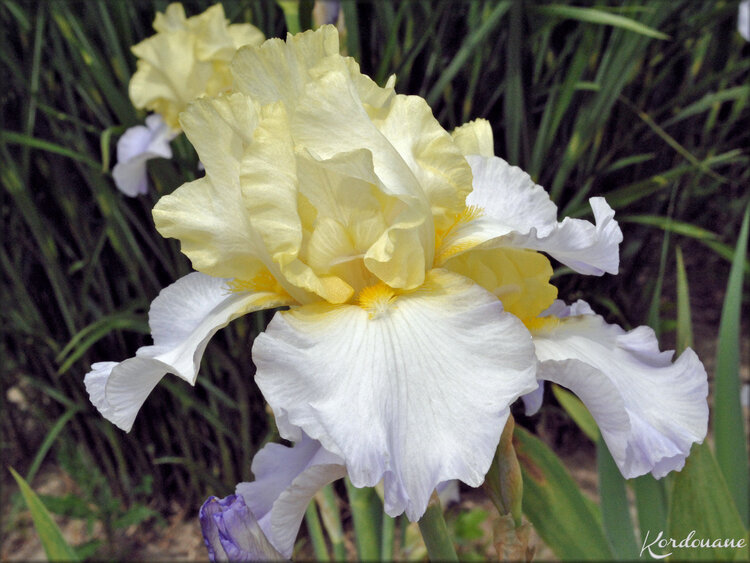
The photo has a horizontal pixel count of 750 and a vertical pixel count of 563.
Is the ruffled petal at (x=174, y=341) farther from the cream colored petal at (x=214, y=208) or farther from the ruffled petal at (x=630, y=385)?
the ruffled petal at (x=630, y=385)

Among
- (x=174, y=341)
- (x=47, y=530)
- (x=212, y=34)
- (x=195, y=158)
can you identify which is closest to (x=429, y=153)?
(x=174, y=341)

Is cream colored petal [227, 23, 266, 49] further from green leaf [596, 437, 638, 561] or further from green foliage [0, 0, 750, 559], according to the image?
green leaf [596, 437, 638, 561]

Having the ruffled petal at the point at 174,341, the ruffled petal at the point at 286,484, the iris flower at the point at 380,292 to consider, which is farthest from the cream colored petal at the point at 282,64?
the ruffled petal at the point at 286,484

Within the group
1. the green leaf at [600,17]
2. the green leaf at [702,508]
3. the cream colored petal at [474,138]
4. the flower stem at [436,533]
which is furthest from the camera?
the green leaf at [600,17]

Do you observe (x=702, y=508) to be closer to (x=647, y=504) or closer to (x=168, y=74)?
(x=647, y=504)

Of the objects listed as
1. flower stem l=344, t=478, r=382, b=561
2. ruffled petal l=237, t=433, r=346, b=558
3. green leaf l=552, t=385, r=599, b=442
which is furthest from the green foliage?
ruffled petal l=237, t=433, r=346, b=558
